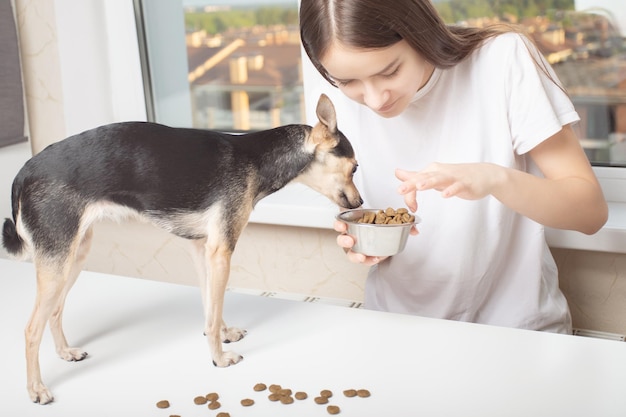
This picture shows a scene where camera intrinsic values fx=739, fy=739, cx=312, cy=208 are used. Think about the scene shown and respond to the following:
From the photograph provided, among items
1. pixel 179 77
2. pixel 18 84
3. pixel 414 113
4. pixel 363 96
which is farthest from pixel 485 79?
pixel 18 84

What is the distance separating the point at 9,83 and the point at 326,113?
1.34m

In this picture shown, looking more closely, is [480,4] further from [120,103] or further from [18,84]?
[18,84]

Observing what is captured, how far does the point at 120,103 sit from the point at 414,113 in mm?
1059

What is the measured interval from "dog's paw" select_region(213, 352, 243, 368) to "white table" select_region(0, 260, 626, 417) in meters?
0.01

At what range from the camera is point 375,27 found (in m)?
1.10

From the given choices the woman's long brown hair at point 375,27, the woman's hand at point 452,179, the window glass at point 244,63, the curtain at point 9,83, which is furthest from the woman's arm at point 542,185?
the curtain at point 9,83

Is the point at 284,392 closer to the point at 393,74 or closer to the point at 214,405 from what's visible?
the point at 214,405

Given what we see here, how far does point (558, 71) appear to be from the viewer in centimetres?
171

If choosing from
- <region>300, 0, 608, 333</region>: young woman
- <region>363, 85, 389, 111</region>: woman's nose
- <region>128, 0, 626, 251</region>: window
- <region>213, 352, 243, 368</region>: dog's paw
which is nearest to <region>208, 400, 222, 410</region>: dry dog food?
<region>213, 352, 243, 368</region>: dog's paw

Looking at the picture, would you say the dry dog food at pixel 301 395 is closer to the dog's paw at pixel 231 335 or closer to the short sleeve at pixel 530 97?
the dog's paw at pixel 231 335

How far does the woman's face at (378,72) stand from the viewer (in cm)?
111

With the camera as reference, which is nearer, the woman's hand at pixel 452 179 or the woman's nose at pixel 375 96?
the woman's hand at pixel 452 179

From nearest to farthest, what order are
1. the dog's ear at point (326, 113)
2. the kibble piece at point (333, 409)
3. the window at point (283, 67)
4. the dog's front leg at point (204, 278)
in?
the kibble piece at point (333, 409), the dog's ear at point (326, 113), the dog's front leg at point (204, 278), the window at point (283, 67)

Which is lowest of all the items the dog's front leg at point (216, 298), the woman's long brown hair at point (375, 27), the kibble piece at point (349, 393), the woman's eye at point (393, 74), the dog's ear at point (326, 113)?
the kibble piece at point (349, 393)
